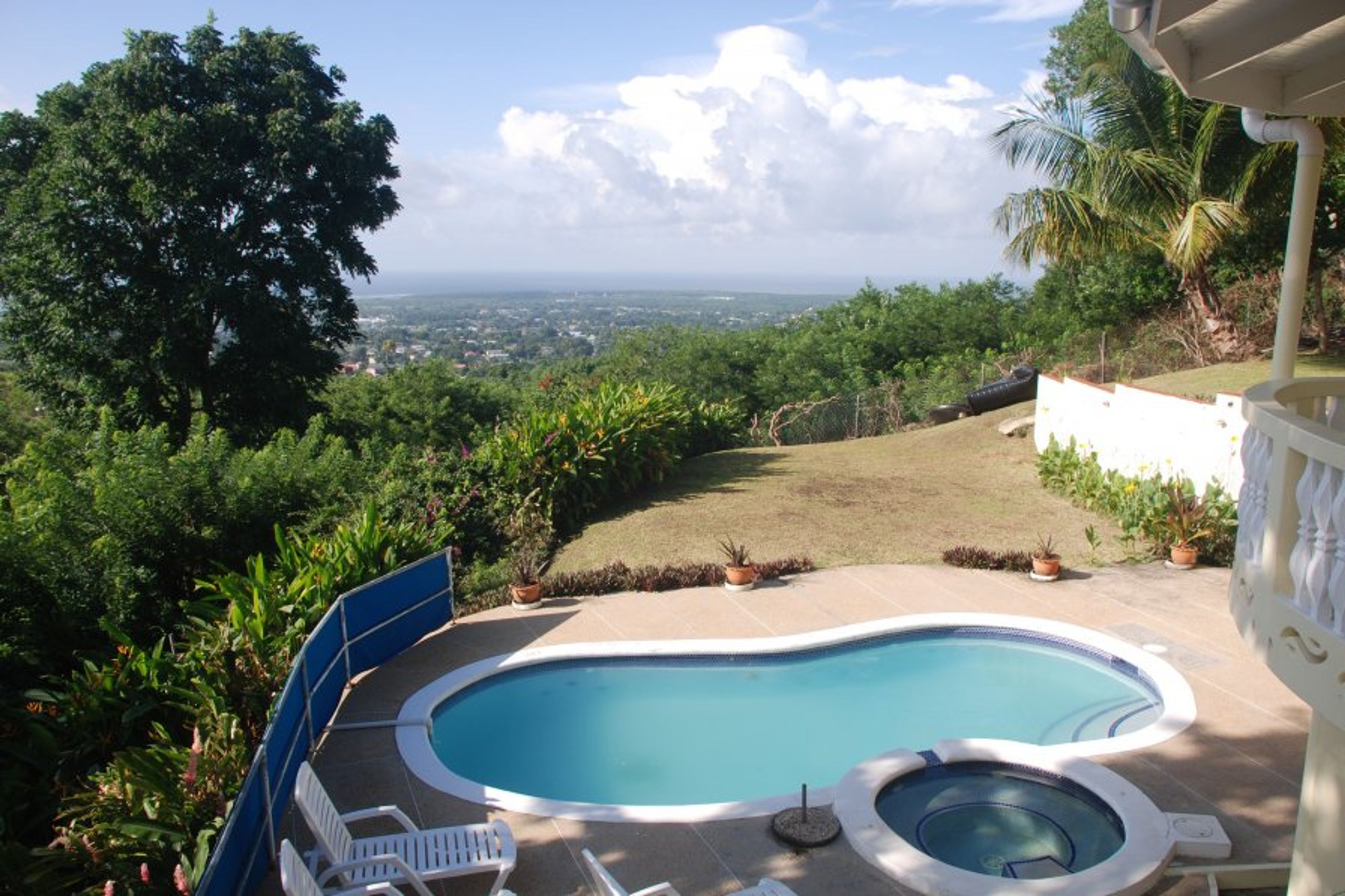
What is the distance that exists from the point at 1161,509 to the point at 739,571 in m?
5.36

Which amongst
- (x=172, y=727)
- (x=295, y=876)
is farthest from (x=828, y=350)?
(x=295, y=876)

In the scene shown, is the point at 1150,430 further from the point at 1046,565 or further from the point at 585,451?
the point at 585,451

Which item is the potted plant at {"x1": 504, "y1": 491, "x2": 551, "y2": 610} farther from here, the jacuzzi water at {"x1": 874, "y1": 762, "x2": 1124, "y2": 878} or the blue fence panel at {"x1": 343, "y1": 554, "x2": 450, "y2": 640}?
the jacuzzi water at {"x1": 874, "y1": 762, "x2": 1124, "y2": 878}

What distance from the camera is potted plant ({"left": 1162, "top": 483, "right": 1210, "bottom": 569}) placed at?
11.3 metres

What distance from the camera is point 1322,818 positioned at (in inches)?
175

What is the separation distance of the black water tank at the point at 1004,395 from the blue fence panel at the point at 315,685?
45.5ft

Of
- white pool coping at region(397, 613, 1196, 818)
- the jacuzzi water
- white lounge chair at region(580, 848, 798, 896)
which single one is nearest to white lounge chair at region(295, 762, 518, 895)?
white lounge chair at region(580, 848, 798, 896)

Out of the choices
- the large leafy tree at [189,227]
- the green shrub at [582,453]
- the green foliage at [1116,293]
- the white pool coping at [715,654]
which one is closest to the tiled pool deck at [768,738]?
the white pool coping at [715,654]

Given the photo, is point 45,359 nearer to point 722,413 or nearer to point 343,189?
point 343,189

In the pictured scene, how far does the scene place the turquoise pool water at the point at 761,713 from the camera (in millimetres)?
8000

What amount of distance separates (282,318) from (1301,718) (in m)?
20.0

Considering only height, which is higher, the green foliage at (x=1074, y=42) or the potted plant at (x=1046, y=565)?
the green foliage at (x=1074, y=42)

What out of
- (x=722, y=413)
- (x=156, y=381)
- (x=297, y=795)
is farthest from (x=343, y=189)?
(x=297, y=795)

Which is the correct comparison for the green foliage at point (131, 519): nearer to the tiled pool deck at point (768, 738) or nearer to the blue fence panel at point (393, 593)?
the blue fence panel at point (393, 593)
